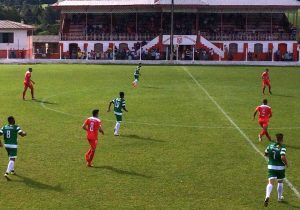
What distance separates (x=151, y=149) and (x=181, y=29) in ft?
181

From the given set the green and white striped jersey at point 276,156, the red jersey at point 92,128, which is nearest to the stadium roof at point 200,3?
the red jersey at point 92,128

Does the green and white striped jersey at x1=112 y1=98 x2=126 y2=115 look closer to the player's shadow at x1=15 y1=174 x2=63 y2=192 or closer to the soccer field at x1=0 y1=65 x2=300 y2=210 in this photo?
the soccer field at x1=0 y1=65 x2=300 y2=210

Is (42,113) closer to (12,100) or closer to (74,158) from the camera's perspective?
(12,100)

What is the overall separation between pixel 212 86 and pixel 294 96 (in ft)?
21.5

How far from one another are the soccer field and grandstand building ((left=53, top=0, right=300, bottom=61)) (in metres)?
28.9

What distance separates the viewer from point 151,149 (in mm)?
18328

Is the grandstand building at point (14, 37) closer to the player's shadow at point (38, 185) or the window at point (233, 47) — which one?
the window at point (233, 47)

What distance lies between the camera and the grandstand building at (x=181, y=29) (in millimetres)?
66562

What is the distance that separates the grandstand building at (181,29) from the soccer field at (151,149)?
94.8ft

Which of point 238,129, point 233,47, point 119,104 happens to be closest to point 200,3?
point 233,47

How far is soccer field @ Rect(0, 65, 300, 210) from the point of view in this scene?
1311 centimetres

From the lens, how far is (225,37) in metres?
69.5

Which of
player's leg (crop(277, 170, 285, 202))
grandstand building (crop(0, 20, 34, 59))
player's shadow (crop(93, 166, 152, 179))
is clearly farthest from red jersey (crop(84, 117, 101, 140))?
grandstand building (crop(0, 20, 34, 59))

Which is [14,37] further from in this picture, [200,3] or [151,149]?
[151,149]
